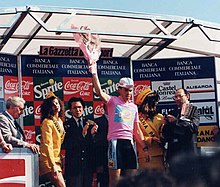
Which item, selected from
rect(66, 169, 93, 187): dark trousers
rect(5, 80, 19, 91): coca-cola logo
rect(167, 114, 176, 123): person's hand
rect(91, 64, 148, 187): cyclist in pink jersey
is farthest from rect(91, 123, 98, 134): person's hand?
rect(5, 80, 19, 91): coca-cola logo

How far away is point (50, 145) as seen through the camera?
6320 millimetres

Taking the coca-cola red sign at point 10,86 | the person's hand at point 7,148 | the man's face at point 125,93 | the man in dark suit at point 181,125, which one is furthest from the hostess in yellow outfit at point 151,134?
the coca-cola red sign at point 10,86

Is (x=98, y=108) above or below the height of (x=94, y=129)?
above

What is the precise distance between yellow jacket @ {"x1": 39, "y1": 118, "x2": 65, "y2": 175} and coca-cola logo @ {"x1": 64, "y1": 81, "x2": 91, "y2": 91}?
6.67 feet

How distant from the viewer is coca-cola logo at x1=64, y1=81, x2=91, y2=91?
8.49 m

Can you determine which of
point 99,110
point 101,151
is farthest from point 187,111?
point 99,110

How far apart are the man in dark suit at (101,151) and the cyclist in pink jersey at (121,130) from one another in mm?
962

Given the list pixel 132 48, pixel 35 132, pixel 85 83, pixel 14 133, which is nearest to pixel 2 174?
pixel 14 133

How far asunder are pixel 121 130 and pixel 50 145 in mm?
939

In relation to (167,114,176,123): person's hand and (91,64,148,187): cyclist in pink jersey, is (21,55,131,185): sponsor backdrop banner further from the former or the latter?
(167,114,176,123): person's hand

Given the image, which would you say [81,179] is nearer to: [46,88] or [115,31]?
[46,88]

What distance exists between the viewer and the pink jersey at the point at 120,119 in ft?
20.0

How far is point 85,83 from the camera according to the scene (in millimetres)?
8617

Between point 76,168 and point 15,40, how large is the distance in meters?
2.39
